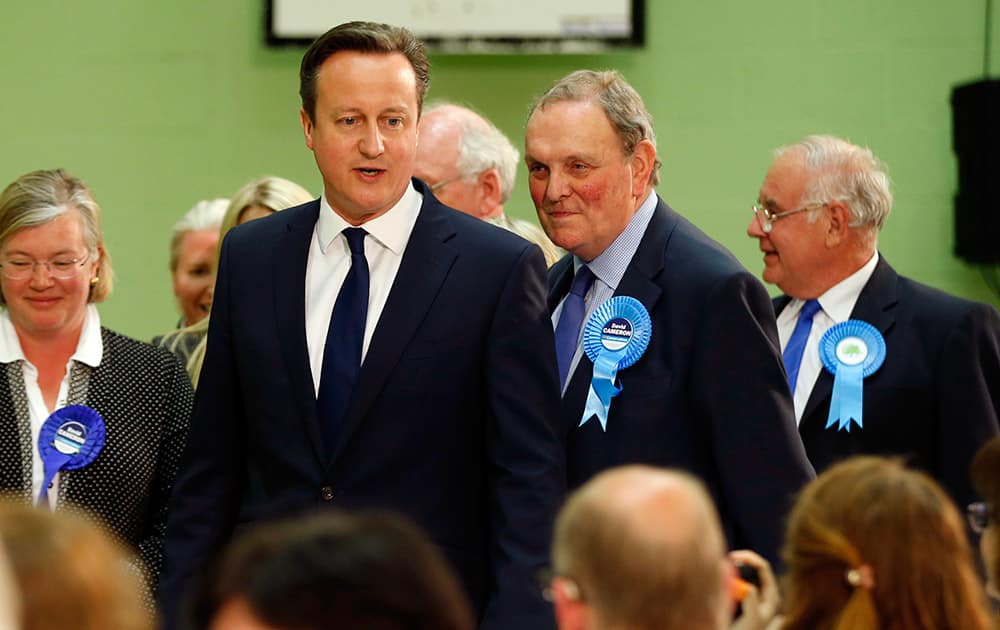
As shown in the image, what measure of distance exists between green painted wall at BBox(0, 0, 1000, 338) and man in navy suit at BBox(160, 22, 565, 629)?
240 centimetres

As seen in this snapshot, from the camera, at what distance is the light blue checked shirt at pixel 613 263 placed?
2961 millimetres

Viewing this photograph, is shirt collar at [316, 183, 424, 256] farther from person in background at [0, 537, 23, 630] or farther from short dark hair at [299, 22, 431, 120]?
person in background at [0, 537, 23, 630]

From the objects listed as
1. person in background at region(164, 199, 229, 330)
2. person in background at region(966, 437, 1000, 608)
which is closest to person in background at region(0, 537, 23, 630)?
person in background at region(966, 437, 1000, 608)

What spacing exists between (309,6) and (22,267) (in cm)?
203

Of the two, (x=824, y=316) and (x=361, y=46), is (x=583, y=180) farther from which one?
(x=824, y=316)

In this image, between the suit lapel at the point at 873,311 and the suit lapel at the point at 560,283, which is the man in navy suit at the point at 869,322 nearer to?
the suit lapel at the point at 873,311

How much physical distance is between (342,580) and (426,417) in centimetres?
129

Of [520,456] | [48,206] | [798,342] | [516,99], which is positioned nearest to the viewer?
[520,456]

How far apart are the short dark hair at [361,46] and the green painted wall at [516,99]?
233cm

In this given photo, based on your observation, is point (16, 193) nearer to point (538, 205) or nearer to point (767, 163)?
point (538, 205)

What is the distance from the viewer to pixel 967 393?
3449mm

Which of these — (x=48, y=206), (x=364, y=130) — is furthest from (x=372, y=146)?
(x=48, y=206)

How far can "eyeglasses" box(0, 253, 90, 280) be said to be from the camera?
3.21 metres

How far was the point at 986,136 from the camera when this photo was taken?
491cm
